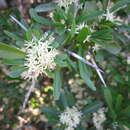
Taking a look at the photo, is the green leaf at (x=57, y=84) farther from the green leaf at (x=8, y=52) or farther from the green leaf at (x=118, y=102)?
the green leaf at (x=118, y=102)

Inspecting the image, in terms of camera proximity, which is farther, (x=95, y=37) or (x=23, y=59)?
(x=95, y=37)

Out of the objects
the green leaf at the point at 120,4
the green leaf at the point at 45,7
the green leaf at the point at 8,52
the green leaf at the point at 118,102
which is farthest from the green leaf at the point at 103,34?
the green leaf at the point at 118,102

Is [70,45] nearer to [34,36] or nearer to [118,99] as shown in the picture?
[34,36]

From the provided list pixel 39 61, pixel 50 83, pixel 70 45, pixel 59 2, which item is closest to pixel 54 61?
pixel 39 61

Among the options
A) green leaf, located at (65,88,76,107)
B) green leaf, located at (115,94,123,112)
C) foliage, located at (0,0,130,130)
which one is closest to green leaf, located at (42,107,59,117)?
foliage, located at (0,0,130,130)

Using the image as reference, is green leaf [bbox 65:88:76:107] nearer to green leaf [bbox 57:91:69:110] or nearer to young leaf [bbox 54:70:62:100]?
green leaf [bbox 57:91:69:110]

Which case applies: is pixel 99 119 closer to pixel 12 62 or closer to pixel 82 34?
pixel 82 34

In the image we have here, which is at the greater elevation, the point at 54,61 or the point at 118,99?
the point at 54,61
